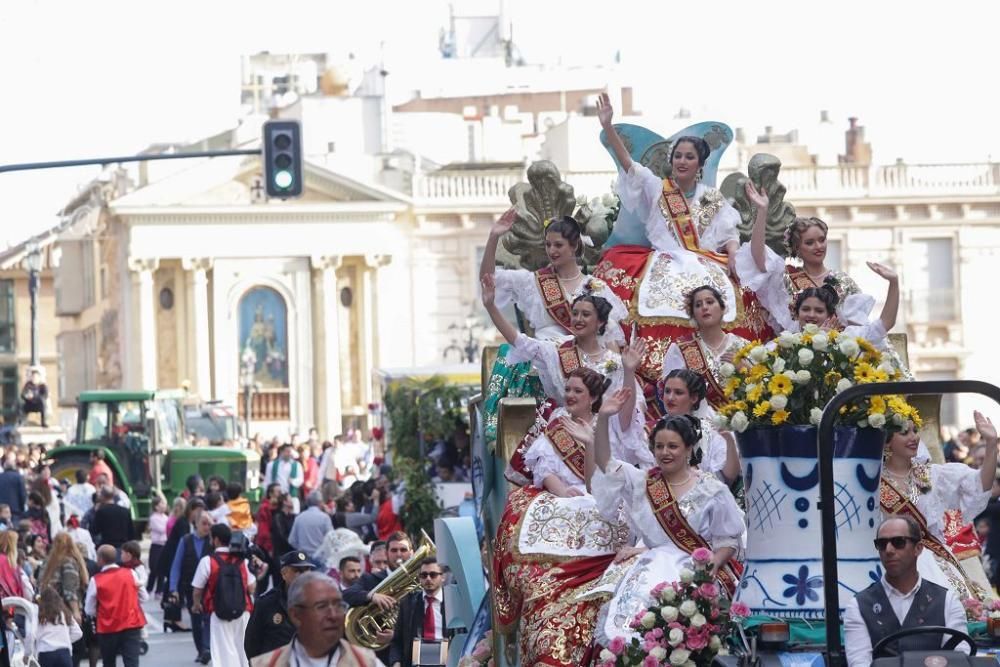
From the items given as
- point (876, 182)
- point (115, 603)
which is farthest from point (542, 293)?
point (876, 182)

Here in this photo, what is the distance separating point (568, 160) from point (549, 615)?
72.1 m

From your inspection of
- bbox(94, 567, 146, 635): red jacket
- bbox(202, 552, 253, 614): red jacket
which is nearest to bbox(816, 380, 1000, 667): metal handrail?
bbox(202, 552, 253, 614): red jacket

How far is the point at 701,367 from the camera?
432 inches

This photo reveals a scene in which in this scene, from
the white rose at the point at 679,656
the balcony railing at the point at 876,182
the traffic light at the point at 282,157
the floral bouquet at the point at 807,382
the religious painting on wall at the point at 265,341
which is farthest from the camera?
the religious painting on wall at the point at 265,341

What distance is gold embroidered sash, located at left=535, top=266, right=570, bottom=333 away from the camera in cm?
1184

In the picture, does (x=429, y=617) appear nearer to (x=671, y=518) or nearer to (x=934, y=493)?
(x=934, y=493)

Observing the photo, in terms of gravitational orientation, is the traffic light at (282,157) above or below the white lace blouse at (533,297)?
above

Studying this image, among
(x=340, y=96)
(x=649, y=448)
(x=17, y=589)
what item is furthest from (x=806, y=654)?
(x=340, y=96)

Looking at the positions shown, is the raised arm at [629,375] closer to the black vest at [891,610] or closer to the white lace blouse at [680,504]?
the white lace blouse at [680,504]

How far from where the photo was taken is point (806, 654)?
826cm

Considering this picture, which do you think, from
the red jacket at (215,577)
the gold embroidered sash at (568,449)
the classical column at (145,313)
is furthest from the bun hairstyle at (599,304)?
the classical column at (145,313)

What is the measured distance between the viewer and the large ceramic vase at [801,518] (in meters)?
8.87

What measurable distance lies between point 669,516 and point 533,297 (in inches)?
108

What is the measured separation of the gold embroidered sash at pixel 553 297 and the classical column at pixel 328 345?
223ft
